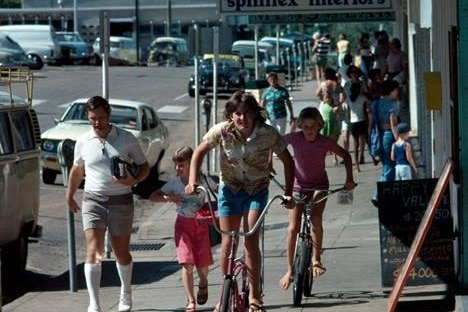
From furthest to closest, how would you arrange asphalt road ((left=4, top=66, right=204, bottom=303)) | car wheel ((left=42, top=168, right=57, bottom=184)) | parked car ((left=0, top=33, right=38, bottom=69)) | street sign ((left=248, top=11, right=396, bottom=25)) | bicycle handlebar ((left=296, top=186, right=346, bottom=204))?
parked car ((left=0, top=33, right=38, bottom=69)) → car wheel ((left=42, top=168, right=57, bottom=184)) → street sign ((left=248, top=11, right=396, bottom=25)) → asphalt road ((left=4, top=66, right=204, bottom=303)) → bicycle handlebar ((left=296, top=186, right=346, bottom=204))

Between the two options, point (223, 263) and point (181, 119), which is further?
point (181, 119)

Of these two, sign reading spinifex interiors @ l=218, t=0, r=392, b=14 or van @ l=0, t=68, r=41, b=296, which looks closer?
van @ l=0, t=68, r=41, b=296

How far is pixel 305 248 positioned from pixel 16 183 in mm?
Result: 3891

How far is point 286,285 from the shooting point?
1138cm

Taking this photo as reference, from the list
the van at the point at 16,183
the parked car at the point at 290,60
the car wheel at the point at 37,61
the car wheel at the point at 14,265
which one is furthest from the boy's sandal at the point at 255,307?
the car wheel at the point at 37,61

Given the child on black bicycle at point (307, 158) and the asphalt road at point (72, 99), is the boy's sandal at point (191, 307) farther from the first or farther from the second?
the asphalt road at point (72, 99)

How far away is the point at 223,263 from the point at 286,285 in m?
1.77

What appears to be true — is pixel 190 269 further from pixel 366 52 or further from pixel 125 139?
pixel 366 52

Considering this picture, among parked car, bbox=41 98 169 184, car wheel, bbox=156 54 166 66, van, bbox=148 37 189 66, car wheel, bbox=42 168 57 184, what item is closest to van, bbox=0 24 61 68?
van, bbox=148 37 189 66

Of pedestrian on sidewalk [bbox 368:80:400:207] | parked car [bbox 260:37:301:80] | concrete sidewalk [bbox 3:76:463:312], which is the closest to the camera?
concrete sidewalk [bbox 3:76:463:312]

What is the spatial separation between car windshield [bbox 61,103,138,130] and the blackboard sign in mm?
13761

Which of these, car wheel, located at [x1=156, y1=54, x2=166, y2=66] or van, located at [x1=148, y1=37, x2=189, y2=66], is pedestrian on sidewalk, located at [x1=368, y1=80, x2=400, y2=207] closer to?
van, located at [x1=148, y1=37, x2=189, y2=66]

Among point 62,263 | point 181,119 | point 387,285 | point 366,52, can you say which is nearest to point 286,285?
point 387,285

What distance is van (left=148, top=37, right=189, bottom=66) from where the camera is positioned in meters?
71.5
